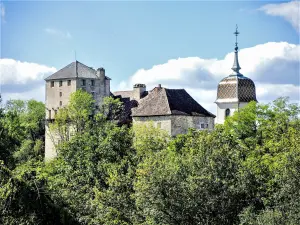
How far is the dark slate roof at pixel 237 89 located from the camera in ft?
264

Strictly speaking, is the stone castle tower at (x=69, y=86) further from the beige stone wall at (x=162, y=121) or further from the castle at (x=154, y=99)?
the beige stone wall at (x=162, y=121)

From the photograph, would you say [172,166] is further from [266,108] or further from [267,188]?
[266,108]

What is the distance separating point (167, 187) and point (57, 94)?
153ft

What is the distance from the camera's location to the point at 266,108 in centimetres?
5800

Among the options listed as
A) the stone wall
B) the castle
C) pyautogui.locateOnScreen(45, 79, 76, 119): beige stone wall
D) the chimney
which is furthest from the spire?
pyautogui.locateOnScreen(45, 79, 76, 119): beige stone wall

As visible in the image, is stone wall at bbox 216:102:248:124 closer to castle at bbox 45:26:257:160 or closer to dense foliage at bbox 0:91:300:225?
castle at bbox 45:26:257:160

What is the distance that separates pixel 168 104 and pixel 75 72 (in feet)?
40.8

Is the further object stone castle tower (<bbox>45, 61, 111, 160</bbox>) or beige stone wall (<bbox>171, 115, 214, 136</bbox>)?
stone castle tower (<bbox>45, 61, 111, 160</bbox>)

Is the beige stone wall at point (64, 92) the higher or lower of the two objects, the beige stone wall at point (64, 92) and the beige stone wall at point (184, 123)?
the higher

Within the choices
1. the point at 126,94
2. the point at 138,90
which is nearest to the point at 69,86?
the point at 138,90

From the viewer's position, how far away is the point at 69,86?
7344 cm

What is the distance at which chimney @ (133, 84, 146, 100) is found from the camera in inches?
2953

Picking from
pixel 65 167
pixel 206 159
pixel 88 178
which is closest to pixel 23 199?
pixel 206 159

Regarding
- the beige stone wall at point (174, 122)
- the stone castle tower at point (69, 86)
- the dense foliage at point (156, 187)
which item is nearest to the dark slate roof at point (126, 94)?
the stone castle tower at point (69, 86)
